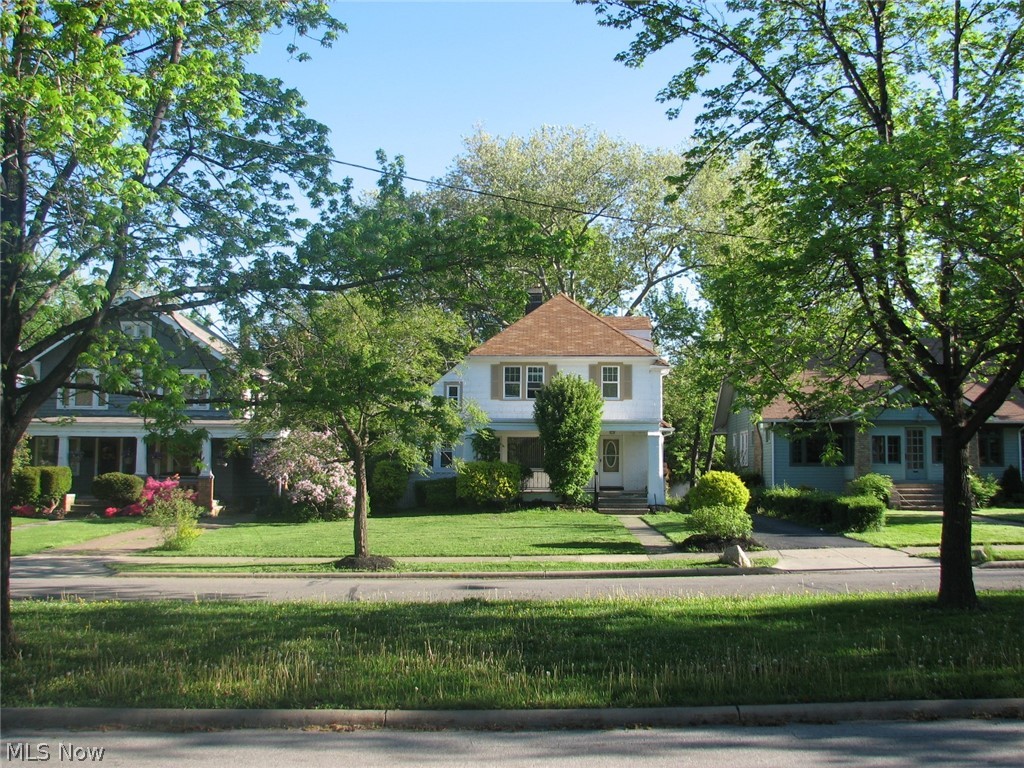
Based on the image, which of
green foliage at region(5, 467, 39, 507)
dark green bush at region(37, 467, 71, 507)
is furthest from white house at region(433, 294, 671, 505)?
green foliage at region(5, 467, 39, 507)

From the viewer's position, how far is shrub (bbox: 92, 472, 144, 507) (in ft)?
110

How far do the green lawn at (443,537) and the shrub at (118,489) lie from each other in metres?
6.27

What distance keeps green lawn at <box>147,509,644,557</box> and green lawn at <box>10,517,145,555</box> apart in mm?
3304

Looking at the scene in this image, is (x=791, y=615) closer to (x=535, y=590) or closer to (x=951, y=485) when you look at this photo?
(x=951, y=485)

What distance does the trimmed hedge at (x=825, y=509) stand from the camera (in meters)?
23.9

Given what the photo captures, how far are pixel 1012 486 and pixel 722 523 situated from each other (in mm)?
18362

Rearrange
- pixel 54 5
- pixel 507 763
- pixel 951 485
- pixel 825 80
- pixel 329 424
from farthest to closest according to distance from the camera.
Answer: pixel 329 424
pixel 825 80
pixel 951 485
pixel 54 5
pixel 507 763

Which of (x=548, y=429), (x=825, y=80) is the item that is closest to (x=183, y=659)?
(x=825, y=80)

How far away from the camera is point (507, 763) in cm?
562

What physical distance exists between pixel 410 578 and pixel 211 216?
384 inches

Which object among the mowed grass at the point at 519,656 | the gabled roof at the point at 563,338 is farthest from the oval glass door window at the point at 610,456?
the mowed grass at the point at 519,656

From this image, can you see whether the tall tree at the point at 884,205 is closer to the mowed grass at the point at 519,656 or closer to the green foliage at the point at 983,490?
the mowed grass at the point at 519,656

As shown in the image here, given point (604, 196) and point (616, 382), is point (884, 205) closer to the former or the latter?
point (616, 382)

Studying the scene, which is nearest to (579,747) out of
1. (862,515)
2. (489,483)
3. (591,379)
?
(862,515)
